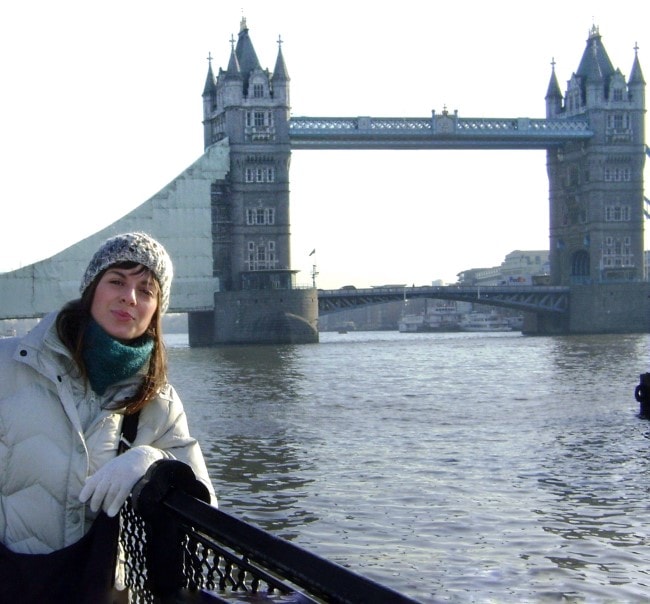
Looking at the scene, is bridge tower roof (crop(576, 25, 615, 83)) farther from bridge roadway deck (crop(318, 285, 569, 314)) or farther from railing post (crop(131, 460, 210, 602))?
railing post (crop(131, 460, 210, 602))

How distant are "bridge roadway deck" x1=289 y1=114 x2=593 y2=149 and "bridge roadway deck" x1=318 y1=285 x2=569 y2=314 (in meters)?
8.52

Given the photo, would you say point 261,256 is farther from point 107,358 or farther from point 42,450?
point 42,450

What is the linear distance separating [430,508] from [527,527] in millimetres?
1294

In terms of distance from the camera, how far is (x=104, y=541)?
3.21 m

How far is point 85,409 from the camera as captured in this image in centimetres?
339

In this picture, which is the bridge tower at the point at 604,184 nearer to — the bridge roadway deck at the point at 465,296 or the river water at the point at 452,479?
the bridge roadway deck at the point at 465,296

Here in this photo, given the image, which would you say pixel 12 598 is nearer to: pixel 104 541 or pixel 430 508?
pixel 104 541

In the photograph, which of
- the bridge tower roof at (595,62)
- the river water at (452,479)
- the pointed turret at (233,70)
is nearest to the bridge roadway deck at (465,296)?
the pointed turret at (233,70)

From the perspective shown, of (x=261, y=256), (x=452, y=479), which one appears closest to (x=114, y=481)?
(x=452, y=479)

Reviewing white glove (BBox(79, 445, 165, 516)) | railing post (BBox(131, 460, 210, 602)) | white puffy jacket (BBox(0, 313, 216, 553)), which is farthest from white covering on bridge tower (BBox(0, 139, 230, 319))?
railing post (BBox(131, 460, 210, 602))

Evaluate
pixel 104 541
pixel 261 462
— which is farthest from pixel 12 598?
pixel 261 462

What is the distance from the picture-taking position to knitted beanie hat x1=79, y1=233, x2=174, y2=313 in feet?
11.8

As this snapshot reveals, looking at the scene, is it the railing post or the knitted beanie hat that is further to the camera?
the knitted beanie hat

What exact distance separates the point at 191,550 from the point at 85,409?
65 centimetres
